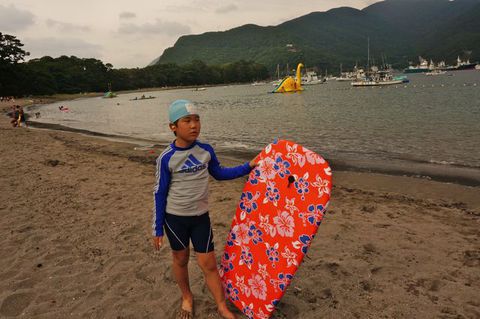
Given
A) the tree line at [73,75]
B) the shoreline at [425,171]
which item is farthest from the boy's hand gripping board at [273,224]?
the tree line at [73,75]

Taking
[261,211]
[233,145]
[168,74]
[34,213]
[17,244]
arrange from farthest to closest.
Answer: [168,74]
[233,145]
[34,213]
[17,244]
[261,211]

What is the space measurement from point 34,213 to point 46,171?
4.53 m

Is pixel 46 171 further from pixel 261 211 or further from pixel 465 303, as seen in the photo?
pixel 465 303

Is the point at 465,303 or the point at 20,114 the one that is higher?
the point at 20,114

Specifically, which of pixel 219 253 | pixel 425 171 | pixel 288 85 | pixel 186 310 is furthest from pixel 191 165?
pixel 288 85

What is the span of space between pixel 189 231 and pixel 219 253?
185cm

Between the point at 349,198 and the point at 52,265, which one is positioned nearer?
the point at 52,265

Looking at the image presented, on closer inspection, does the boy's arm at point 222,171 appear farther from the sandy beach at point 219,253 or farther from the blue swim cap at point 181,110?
the sandy beach at point 219,253

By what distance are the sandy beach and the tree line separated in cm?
10306

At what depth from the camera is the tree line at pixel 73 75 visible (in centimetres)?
9429

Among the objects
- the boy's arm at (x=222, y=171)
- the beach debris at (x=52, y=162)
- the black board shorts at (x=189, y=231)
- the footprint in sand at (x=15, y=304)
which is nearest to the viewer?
the black board shorts at (x=189, y=231)

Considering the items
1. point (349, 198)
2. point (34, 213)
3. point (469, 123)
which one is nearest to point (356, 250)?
point (349, 198)

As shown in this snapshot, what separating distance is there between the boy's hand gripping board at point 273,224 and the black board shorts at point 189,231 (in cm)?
45

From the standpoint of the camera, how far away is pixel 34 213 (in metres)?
6.99
